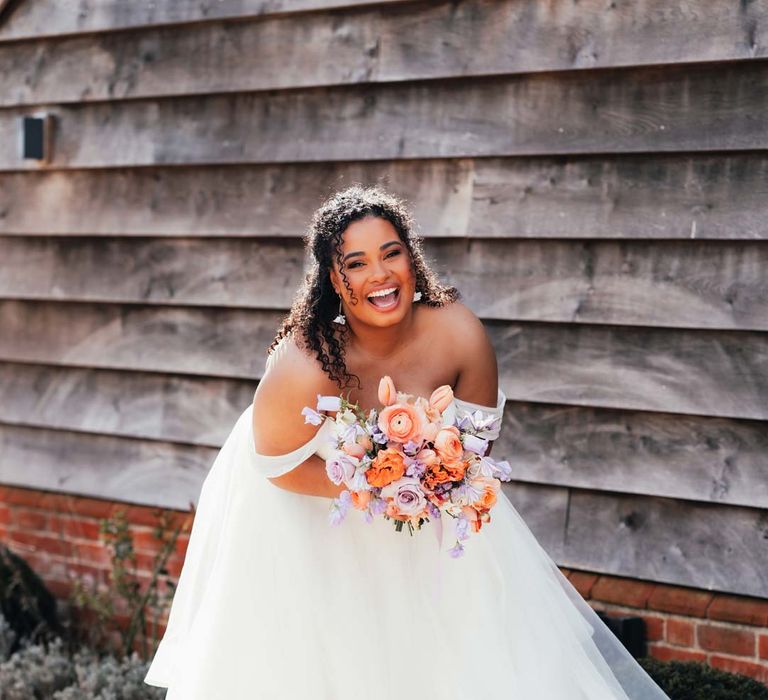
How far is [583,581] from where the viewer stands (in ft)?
12.6

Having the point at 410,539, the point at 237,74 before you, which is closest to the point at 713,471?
the point at 410,539

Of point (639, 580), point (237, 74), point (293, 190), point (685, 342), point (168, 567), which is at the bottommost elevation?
point (168, 567)

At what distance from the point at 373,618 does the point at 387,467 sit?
1.81 ft

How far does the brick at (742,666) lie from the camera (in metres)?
3.56

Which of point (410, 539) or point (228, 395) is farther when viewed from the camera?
point (228, 395)

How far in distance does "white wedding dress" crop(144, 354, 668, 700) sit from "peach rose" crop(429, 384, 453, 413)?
0.10 m

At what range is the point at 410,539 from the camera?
3080 millimetres

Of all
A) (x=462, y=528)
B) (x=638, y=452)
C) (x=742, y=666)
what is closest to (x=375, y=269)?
(x=462, y=528)

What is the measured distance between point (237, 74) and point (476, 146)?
3.47ft

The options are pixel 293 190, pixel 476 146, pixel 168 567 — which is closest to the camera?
pixel 476 146

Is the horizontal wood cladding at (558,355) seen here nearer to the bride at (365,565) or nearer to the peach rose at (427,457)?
the bride at (365,565)

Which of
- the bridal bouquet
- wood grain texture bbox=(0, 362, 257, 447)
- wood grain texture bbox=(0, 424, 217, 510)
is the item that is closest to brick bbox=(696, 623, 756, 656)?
the bridal bouquet

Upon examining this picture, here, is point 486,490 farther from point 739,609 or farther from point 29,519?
point 29,519

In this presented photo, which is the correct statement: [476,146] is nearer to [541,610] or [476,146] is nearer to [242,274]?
[242,274]
